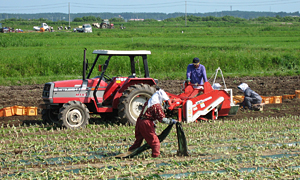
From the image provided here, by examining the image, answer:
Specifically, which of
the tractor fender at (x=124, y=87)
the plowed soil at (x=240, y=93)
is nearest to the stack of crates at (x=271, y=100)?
the plowed soil at (x=240, y=93)

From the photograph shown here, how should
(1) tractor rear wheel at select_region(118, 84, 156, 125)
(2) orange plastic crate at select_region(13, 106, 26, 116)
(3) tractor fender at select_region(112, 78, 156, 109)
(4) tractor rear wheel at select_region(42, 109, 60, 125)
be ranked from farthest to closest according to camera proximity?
(2) orange plastic crate at select_region(13, 106, 26, 116) < (4) tractor rear wheel at select_region(42, 109, 60, 125) < (3) tractor fender at select_region(112, 78, 156, 109) < (1) tractor rear wheel at select_region(118, 84, 156, 125)

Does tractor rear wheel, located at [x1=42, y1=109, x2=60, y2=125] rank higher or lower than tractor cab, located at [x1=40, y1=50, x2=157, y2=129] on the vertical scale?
lower

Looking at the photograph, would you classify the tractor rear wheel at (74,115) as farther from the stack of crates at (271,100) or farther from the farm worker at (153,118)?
the stack of crates at (271,100)

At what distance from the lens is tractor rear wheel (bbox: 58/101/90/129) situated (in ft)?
32.5

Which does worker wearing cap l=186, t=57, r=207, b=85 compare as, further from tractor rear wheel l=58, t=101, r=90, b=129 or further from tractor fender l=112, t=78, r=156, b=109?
tractor rear wheel l=58, t=101, r=90, b=129

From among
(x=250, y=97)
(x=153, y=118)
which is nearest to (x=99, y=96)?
(x=153, y=118)

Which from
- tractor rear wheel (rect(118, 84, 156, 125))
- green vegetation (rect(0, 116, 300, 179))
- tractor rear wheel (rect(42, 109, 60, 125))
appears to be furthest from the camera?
tractor rear wheel (rect(42, 109, 60, 125))

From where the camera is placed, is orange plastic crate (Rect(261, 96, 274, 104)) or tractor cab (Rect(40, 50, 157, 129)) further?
orange plastic crate (Rect(261, 96, 274, 104))

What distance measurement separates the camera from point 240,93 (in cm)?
1631

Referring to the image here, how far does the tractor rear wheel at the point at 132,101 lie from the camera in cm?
1028

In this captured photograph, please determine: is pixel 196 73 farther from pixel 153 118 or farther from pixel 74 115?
pixel 153 118

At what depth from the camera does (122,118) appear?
1033 cm

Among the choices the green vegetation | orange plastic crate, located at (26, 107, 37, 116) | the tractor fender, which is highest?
the tractor fender

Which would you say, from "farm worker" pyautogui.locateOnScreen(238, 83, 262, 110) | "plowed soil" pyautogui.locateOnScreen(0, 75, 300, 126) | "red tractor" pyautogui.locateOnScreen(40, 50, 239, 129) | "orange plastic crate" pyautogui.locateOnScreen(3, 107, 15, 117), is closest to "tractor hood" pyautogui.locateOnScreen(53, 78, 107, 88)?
"red tractor" pyautogui.locateOnScreen(40, 50, 239, 129)
